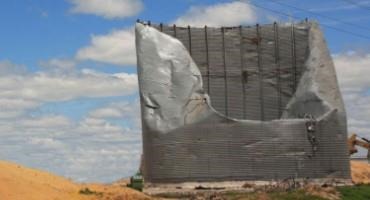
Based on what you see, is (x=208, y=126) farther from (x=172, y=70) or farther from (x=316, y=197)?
(x=316, y=197)

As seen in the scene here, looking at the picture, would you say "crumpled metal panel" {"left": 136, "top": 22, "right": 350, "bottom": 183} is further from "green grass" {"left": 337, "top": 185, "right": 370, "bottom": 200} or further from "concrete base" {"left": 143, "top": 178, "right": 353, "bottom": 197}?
"green grass" {"left": 337, "top": 185, "right": 370, "bottom": 200}

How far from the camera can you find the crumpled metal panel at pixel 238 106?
2791 centimetres

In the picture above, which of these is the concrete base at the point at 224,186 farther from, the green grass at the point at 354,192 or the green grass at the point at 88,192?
the green grass at the point at 88,192

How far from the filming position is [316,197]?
24984 millimetres

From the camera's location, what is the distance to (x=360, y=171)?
1818 inches

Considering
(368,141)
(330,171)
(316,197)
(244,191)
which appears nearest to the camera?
(316,197)

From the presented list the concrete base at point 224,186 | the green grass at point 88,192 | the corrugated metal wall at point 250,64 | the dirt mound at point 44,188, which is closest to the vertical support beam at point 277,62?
the corrugated metal wall at point 250,64

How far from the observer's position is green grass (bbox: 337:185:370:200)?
87.0 feet

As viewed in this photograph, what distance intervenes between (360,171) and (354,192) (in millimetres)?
19642

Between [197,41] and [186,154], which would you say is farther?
[197,41]

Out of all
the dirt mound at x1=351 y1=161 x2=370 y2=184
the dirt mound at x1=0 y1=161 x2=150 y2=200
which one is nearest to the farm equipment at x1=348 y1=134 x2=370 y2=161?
the dirt mound at x1=351 y1=161 x2=370 y2=184

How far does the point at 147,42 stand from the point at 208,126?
4315 mm

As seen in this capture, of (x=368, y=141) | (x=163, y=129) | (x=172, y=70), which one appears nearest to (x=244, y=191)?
(x=163, y=129)

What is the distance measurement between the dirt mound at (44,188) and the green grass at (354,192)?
26.3 feet
